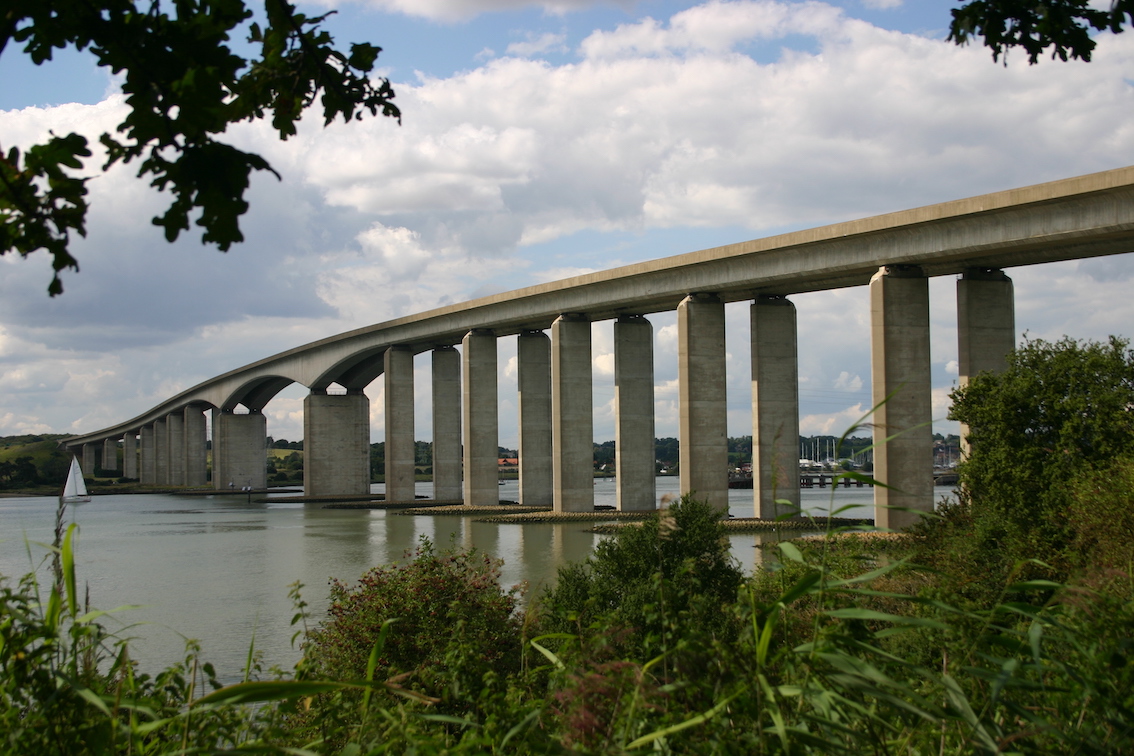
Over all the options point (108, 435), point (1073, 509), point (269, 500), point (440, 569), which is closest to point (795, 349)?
point (1073, 509)

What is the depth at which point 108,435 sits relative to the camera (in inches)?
6289

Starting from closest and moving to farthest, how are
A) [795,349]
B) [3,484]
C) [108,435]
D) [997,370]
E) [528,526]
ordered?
[997,370] → [795,349] → [528,526] → [3,484] → [108,435]

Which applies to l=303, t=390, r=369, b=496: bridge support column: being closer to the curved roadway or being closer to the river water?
the river water

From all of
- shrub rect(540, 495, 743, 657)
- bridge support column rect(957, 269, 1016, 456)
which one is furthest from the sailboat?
shrub rect(540, 495, 743, 657)

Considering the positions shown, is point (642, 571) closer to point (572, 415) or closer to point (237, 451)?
point (572, 415)

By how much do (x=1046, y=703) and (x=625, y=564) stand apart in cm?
1340

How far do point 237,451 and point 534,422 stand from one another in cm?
6157

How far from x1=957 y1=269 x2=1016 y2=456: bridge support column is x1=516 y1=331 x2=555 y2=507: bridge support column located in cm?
3101

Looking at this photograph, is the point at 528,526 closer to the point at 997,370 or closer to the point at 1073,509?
the point at 997,370

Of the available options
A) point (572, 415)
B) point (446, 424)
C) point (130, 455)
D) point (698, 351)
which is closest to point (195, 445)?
point (130, 455)

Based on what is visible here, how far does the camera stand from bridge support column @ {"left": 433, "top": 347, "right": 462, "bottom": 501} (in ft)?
232

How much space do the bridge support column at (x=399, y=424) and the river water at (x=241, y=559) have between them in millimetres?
5379

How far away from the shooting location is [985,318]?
35875 mm

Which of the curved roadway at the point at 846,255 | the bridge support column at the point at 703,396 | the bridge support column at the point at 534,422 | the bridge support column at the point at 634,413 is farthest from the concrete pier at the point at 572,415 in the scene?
the bridge support column at the point at 703,396
